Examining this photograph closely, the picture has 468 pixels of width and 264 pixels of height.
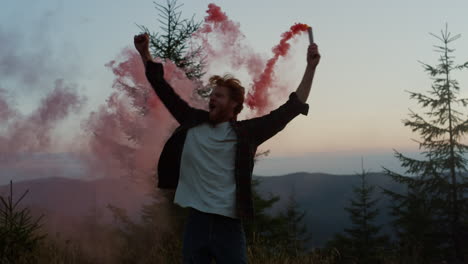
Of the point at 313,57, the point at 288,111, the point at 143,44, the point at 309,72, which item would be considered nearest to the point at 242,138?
the point at 288,111

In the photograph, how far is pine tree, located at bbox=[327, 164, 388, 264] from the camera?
23688mm

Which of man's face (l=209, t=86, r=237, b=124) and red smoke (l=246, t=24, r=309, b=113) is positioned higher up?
red smoke (l=246, t=24, r=309, b=113)

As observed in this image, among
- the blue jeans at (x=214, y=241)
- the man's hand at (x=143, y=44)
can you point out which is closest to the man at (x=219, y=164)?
the blue jeans at (x=214, y=241)

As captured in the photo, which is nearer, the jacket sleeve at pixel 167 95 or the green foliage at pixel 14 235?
the jacket sleeve at pixel 167 95

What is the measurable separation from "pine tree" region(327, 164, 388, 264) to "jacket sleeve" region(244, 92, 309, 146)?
2087 centimetres

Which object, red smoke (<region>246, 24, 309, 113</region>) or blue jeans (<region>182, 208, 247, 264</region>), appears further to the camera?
red smoke (<region>246, 24, 309, 113</region>)

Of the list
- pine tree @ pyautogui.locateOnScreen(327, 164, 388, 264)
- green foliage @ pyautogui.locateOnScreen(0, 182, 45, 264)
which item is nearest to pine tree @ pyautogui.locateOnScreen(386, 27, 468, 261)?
pine tree @ pyautogui.locateOnScreen(327, 164, 388, 264)

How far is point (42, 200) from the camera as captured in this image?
33.2ft

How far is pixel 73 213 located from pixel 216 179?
8101 mm

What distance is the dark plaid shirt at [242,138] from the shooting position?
3.49 meters

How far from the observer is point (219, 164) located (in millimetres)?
3537

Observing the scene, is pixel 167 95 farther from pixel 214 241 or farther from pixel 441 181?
pixel 441 181

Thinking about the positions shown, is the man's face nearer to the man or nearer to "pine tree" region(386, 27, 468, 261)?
the man

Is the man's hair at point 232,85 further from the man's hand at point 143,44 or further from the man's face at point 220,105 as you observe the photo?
the man's hand at point 143,44
